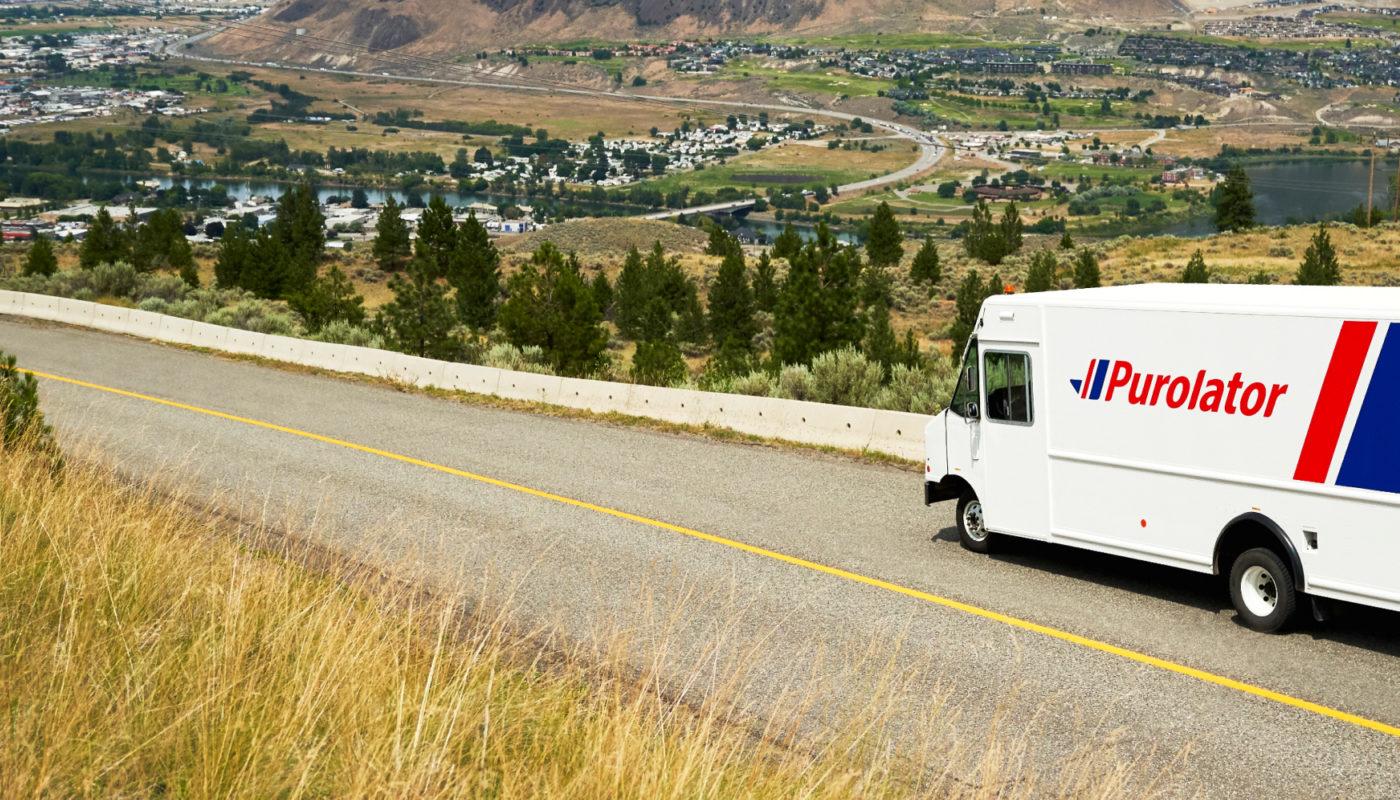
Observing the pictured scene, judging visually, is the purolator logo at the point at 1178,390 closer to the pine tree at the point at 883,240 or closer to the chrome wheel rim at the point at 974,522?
the chrome wheel rim at the point at 974,522

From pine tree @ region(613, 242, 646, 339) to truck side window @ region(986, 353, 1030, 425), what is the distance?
44.3 metres

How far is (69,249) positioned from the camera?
83438mm

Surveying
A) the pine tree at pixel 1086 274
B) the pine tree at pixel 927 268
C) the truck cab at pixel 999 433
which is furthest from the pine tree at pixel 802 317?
the pine tree at pixel 927 268

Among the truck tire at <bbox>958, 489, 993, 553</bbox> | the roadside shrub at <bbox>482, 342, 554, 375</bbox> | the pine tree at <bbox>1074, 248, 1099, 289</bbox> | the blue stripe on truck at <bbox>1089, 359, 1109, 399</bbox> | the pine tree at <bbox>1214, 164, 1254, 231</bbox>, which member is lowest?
the pine tree at <bbox>1214, 164, 1254, 231</bbox>

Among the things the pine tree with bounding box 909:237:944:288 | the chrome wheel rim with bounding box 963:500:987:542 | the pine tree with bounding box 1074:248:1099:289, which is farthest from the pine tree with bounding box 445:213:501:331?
the chrome wheel rim with bounding box 963:500:987:542

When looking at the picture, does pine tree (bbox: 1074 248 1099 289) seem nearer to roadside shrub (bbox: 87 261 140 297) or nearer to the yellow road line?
roadside shrub (bbox: 87 261 140 297)

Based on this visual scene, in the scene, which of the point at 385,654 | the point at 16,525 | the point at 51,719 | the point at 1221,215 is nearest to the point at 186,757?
the point at 51,719

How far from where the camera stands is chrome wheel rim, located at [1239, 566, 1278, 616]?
1028cm

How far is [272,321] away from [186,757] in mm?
27835

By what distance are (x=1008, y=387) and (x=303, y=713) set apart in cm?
805

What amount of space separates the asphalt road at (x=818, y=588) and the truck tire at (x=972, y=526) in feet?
0.62

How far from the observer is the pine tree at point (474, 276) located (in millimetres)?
58438

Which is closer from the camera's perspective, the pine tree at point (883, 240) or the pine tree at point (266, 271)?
the pine tree at point (266, 271)

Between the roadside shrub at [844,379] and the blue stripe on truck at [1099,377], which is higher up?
the blue stripe on truck at [1099,377]
